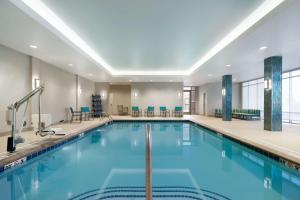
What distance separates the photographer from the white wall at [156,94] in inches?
617

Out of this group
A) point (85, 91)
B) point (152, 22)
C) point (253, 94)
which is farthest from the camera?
point (253, 94)

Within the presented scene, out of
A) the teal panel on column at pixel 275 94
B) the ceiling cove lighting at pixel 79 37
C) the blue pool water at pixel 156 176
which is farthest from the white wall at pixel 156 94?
the blue pool water at pixel 156 176

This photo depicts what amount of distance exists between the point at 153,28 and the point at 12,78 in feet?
15.3

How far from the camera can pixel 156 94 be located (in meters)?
15.7

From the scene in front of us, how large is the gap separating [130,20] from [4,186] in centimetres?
403

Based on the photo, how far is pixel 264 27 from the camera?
14.5 ft

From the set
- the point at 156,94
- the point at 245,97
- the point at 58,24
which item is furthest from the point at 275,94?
the point at 245,97

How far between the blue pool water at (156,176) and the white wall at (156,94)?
9.75m

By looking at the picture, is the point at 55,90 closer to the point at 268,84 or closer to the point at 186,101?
the point at 268,84

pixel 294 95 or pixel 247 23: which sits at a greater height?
pixel 247 23

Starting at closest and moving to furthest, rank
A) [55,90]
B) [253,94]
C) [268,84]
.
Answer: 1. [268,84]
2. [55,90]
3. [253,94]

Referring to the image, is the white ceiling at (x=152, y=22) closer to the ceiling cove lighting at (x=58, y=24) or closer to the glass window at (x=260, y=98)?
the ceiling cove lighting at (x=58, y=24)

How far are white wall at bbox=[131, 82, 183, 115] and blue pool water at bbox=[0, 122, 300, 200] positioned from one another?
975cm

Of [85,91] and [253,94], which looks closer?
[85,91]
